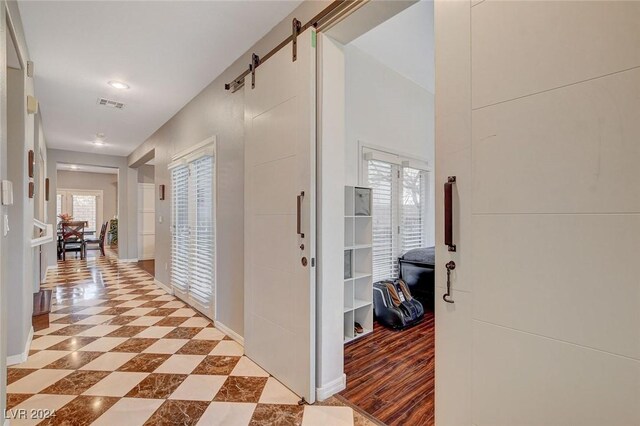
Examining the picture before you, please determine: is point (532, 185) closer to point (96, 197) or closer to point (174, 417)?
point (174, 417)

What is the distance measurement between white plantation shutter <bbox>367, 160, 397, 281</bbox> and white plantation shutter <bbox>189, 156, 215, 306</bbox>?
1.87 m

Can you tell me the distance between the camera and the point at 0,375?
151cm

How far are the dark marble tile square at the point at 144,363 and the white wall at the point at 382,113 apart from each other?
7.81 ft

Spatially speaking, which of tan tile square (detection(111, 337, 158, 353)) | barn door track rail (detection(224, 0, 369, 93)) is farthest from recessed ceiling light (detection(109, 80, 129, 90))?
tan tile square (detection(111, 337, 158, 353))

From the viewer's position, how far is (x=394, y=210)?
13.1 ft

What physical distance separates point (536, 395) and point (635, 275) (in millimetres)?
498

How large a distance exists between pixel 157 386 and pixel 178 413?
1.28 ft

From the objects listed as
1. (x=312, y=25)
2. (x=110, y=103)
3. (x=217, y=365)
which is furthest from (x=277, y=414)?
(x=110, y=103)

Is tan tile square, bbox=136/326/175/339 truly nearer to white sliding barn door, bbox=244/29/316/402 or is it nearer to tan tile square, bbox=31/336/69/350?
tan tile square, bbox=31/336/69/350

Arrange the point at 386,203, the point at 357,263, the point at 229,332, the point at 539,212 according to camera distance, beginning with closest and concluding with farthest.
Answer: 1. the point at 539,212
2. the point at 229,332
3. the point at 357,263
4. the point at 386,203

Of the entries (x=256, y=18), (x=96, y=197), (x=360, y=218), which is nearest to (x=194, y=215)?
(x=360, y=218)

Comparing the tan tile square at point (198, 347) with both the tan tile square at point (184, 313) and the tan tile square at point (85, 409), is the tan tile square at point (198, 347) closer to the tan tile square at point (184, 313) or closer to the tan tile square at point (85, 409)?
the tan tile square at point (85, 409)

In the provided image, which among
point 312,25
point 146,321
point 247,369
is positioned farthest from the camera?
point 146,321

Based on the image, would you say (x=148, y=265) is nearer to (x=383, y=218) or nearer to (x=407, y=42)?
(x=383, y=218)
